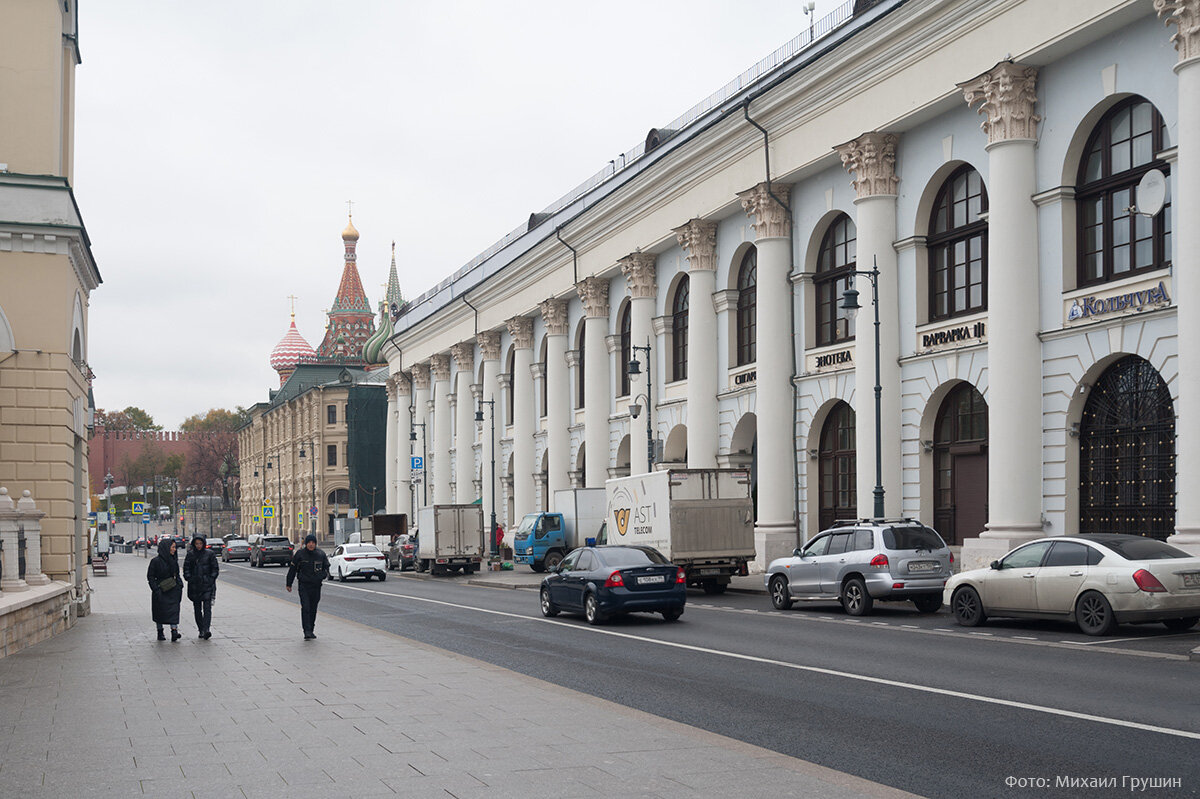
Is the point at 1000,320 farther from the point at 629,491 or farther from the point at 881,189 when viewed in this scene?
the point at 629,491

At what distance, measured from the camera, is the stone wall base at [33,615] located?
16.8 meters

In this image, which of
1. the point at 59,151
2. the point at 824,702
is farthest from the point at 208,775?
the point at 59,151

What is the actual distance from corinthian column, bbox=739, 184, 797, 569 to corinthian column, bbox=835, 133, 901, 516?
423 cm

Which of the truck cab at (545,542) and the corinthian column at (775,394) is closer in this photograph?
the corinthian column at (775,394)

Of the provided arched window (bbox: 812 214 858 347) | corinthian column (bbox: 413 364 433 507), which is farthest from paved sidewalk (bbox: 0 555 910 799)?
corinthian column (bbox: 413 364 433 507)

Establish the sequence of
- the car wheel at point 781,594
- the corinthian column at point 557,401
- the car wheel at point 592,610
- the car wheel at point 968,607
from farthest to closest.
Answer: the corinthian column at point 557,401
the car wheel at point 781,594
the car wheel at point 592,610
the car wheel at point 968,607

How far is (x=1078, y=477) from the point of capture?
79.4 feet

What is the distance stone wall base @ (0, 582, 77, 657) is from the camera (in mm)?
16848

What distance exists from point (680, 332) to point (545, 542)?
29.7 feet

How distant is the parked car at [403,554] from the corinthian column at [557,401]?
23.3 ft

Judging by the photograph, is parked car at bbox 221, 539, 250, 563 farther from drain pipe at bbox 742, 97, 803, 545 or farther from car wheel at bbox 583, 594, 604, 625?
car wheel at bbox 583, 594, 604, 625

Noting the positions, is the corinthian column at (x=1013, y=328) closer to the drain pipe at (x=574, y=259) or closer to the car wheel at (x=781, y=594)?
the car wheel at (x=781, y=594)

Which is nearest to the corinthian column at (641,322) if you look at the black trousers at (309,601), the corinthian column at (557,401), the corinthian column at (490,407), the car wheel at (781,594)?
the corinthian column at (557,401)

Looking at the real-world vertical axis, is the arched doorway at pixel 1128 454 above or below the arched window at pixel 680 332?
below
